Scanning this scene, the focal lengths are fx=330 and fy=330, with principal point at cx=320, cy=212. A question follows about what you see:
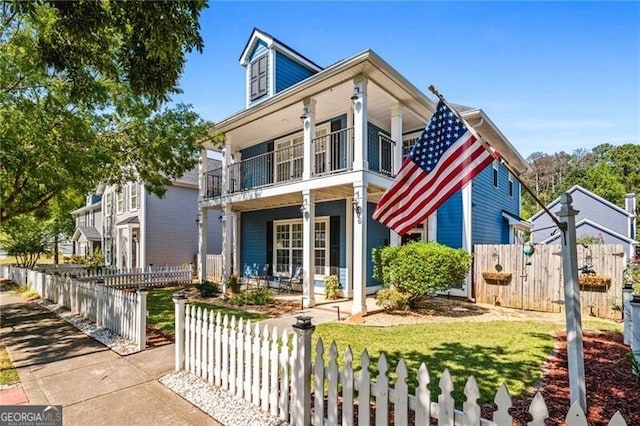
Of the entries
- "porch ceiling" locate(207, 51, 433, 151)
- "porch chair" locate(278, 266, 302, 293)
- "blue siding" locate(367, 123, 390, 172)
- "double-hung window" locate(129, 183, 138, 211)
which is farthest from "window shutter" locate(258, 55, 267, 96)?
"double-hung window" locate(129, 183, 138, 211)

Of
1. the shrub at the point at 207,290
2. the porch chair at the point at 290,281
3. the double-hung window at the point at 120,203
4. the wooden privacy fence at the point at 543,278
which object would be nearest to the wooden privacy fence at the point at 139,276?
the shrub at the point at 207,290

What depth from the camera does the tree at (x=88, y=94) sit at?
4445mm

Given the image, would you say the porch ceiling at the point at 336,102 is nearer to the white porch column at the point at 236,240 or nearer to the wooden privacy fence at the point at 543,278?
the white porch column at the point at 236,240

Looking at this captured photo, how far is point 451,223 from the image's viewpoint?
39.6 feet

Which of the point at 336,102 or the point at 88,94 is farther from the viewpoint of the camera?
the point at 336,102

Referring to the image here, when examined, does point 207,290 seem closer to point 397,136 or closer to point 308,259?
point 308,259

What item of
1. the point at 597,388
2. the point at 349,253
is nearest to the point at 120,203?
the point at 349,253

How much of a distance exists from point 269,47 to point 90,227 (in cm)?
2715

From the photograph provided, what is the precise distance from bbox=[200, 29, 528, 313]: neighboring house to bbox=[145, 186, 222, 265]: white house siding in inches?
220

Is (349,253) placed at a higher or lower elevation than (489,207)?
lower

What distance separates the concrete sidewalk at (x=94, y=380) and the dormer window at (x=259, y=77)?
1038 centimetres

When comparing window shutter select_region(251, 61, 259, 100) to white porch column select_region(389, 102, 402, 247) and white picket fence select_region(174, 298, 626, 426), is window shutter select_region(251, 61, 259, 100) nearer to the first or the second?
white porch column select_region(389, 102, 402, 247)

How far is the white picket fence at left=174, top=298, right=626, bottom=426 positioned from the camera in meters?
2.29

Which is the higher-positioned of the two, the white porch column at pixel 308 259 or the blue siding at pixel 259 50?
the blue siding at pixel 259 50
